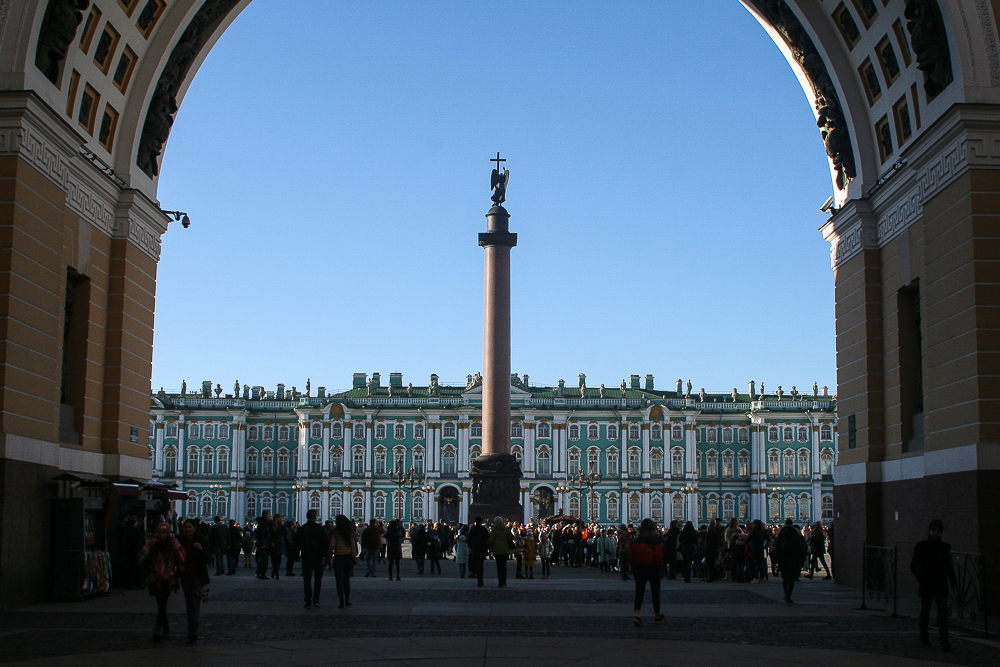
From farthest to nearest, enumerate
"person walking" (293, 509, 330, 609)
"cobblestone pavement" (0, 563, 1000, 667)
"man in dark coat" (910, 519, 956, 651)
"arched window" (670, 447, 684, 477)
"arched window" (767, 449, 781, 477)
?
"arched window" (767, 449, 781, 477)
"arched window" (670, 447, 684, 477)
"person walking" (293, 509, 330, 609)
"man in dark coat" (910, 519, 956, 651)
"cobblestone pavement" (0, 563, 1000, 667)

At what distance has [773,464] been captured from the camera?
113562 mm

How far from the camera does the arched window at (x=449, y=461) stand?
11156cm

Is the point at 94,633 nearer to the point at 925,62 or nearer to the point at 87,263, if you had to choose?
the point at 87,263

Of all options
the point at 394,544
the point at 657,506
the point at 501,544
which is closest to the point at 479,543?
the point at 501,544

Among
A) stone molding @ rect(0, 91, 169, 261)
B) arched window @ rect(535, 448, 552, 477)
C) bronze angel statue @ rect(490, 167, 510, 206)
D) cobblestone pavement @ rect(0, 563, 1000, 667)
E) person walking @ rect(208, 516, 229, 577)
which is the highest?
bronze angel statue @ rect(490, 167, 510, 206)

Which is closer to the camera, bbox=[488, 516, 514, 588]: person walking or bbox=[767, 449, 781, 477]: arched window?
bbox=[488, 516, 514, 588]: person walking

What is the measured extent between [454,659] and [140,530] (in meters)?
12.5

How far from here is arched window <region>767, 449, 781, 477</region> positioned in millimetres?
113375

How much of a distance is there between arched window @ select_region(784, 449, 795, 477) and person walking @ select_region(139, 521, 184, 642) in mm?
104216

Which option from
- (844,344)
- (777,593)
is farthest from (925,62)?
(777,593)

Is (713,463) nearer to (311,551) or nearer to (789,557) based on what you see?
(789,557)

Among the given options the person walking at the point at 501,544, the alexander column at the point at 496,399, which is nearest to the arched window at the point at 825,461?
the alexander column at the point at 496,399

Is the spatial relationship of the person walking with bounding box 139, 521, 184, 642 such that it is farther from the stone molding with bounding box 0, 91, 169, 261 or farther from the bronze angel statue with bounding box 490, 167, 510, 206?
the bronze angel statue with bounding box 490, 167, 510, 206

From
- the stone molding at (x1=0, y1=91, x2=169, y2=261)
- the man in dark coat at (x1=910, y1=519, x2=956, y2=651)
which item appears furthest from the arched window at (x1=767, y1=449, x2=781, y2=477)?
the man in dark coat at (x1=910, y1=519, x2=956, y2=651)
